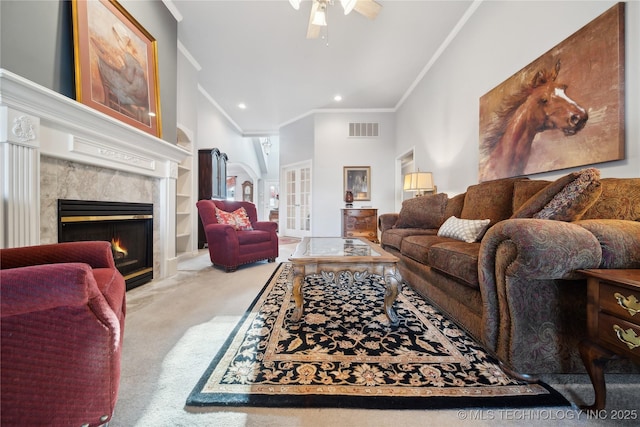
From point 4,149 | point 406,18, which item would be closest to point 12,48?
point 4,149

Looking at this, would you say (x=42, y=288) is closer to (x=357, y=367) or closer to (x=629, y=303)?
(x=357, y=367)

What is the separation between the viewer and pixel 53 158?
1.59m

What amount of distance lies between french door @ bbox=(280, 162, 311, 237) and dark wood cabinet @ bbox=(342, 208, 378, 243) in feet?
4.70

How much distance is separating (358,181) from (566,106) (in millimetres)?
3891

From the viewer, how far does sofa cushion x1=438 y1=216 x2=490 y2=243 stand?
6.07ft

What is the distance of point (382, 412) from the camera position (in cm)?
89

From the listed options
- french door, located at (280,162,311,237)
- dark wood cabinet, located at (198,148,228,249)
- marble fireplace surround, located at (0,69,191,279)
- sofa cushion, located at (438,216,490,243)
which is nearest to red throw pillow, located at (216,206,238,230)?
marble fireplace surround, located at (0,69,191,279)

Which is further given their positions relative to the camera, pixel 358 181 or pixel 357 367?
pixel 358 181

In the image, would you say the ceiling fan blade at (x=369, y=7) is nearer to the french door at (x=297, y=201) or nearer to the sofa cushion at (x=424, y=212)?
the sofa cushion at (x=424, y=212)

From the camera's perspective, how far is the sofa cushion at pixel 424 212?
9.36 feet

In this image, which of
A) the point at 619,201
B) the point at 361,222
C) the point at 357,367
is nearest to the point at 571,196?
the point at 619,201

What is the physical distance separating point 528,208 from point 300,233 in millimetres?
5236

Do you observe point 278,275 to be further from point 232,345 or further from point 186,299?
point 232,345

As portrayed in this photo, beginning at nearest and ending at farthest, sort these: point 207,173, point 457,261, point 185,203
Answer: point 457,261, point 185,203, point 207,173
